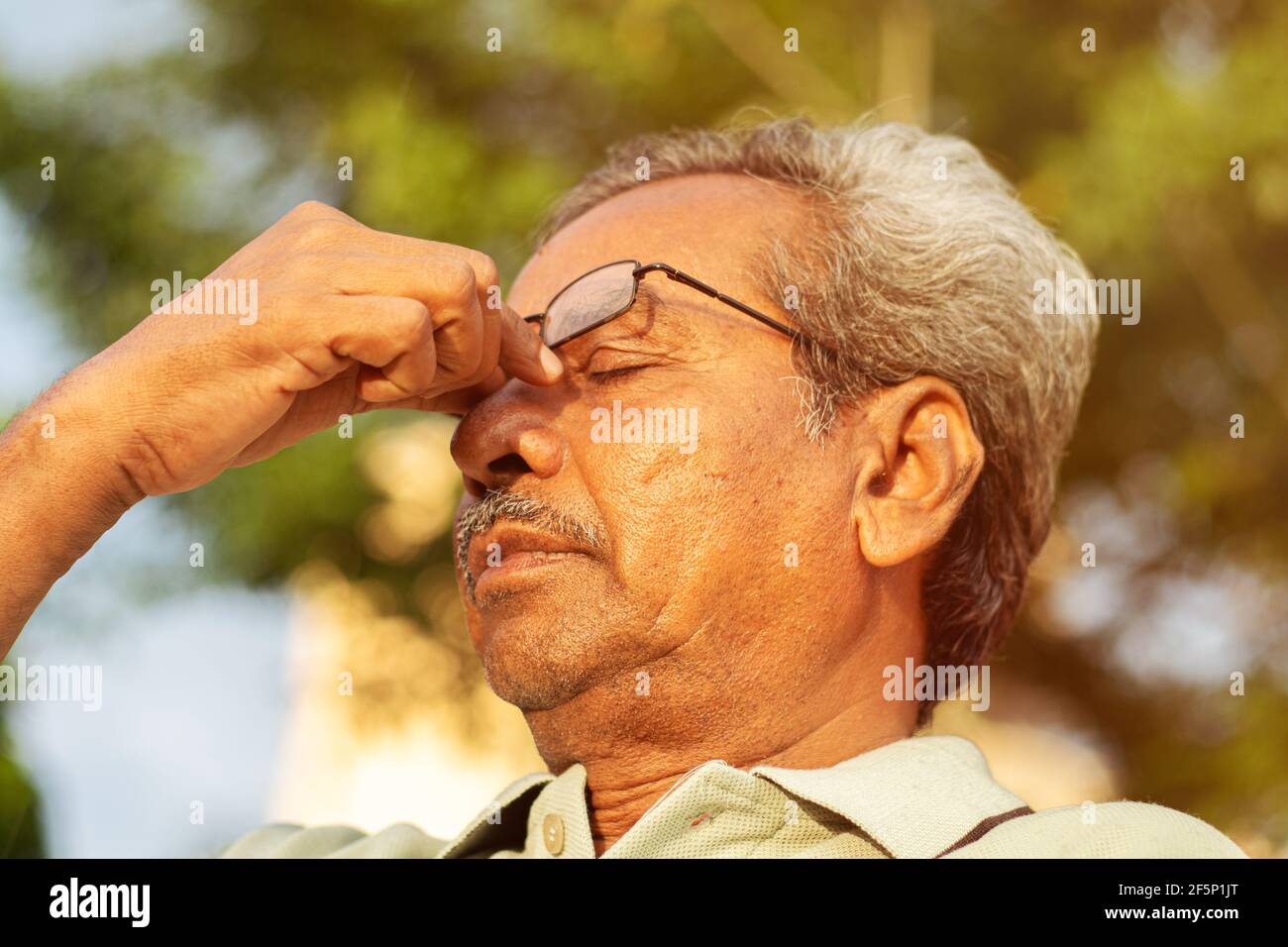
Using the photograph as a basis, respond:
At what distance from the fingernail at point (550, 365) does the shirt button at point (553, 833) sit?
36.8 inches

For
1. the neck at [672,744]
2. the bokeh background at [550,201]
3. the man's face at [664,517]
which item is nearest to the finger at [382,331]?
the man's face at [664,517]

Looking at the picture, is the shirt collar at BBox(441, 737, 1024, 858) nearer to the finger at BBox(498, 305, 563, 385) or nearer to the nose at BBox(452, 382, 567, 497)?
the nose at BBox(452, 382, 567, 497)

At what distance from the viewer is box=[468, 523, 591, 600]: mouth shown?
272 centimetres

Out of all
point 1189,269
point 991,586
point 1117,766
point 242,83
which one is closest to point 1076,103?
point 1189,269

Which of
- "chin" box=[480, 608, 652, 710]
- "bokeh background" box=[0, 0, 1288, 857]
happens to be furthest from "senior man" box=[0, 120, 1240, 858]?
"bokeh background" box=[0, 0, 1288, 857]

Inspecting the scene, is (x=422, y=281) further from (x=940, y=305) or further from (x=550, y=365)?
(x=940, y=305)

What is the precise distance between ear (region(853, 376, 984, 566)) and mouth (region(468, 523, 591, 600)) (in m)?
0.64

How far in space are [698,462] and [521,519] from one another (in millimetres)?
377

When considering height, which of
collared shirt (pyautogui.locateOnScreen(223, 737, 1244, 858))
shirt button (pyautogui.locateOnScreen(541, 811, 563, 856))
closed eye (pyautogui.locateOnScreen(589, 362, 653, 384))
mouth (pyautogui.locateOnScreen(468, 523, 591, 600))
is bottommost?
shirt button (pyautogui.locateOnScreen(541, 811, 563, 856))

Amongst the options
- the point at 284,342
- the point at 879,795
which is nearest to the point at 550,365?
the point at 284,342

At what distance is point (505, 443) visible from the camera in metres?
2.80

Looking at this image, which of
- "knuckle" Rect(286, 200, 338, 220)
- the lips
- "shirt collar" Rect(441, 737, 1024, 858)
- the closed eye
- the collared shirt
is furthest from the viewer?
the closed eye
